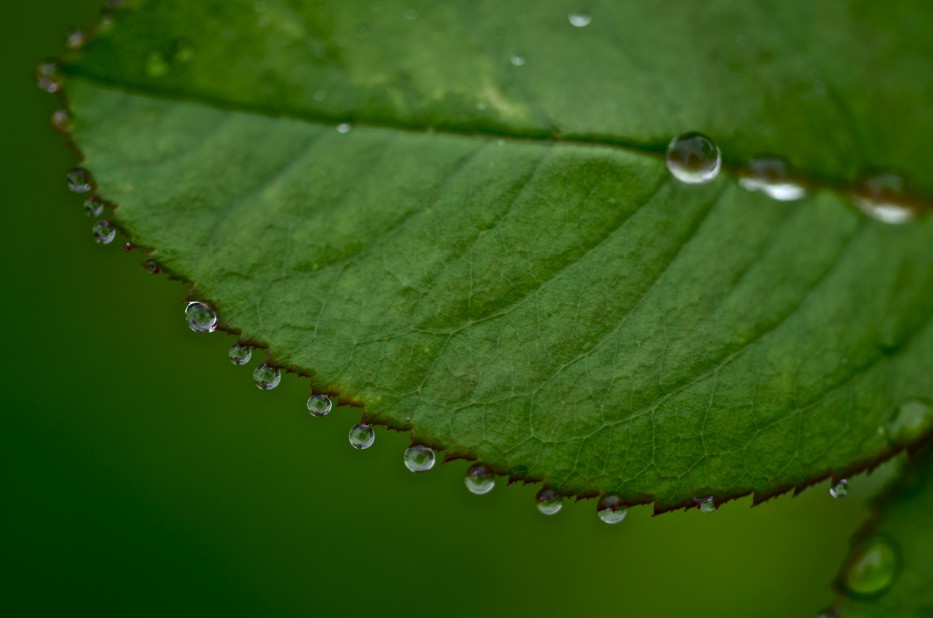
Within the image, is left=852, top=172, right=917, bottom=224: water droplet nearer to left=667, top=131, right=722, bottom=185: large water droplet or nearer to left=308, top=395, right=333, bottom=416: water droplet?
left=667, top=131, right=722, bottom=185: large water droplet

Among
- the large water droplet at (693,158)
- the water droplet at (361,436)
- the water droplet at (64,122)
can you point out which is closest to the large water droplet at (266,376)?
the water droplet at (361,436)

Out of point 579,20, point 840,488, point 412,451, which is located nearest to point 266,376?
point 412,451

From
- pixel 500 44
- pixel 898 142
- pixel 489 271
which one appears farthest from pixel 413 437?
pixel 898 142

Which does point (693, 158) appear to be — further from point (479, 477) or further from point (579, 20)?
point (479, 477)

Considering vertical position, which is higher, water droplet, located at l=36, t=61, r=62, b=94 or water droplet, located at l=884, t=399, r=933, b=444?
water droplet, located at l=884, t=399, r=933, b=444

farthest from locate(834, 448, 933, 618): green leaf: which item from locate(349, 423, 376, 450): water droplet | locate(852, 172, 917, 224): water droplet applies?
locate(349, 423, 376, 450): water droplet

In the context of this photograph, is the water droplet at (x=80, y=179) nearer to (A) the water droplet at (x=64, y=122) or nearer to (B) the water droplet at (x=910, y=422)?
(A) the water droplet at (x=64, y=122)
